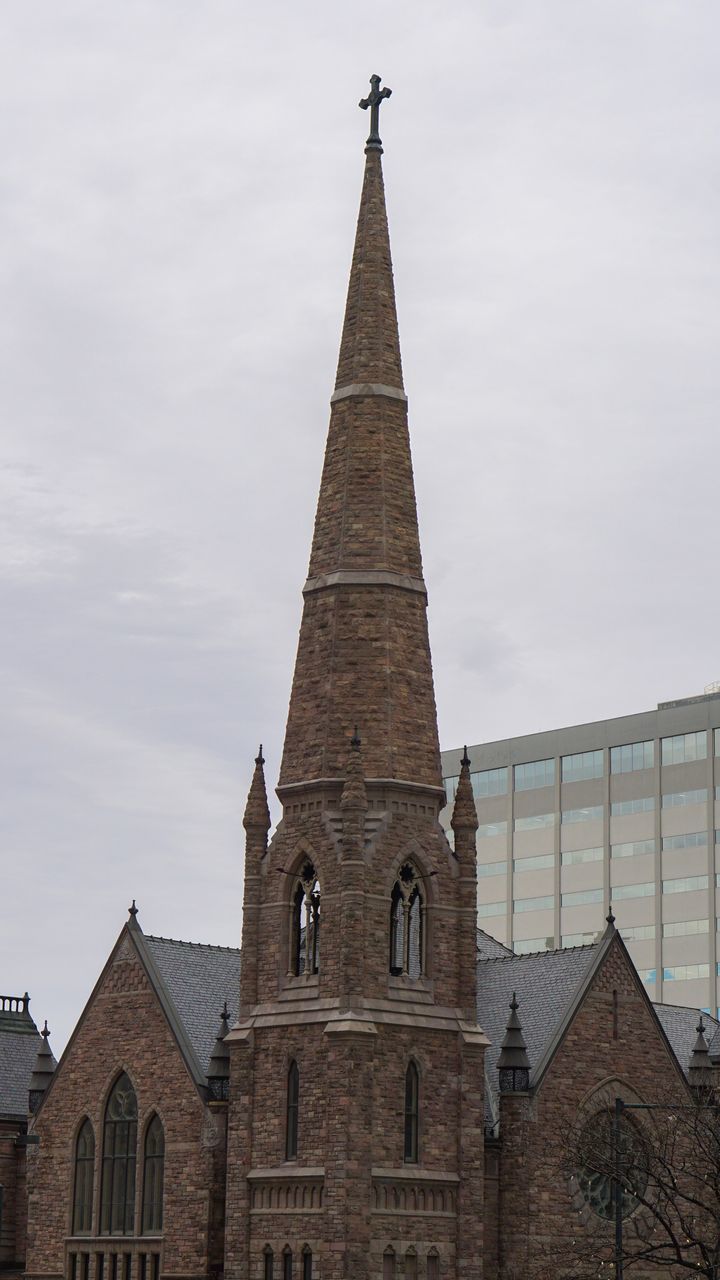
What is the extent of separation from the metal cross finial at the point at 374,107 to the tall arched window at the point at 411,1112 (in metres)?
28.2

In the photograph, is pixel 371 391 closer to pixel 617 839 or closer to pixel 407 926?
pixel 407 926

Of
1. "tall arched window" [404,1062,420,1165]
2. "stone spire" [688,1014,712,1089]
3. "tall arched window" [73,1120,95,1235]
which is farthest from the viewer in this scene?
"stone spire" [688,1014,712,1089]

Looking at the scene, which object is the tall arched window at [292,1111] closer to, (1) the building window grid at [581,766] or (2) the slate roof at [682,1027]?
(2) the slate roof at [682,1027]

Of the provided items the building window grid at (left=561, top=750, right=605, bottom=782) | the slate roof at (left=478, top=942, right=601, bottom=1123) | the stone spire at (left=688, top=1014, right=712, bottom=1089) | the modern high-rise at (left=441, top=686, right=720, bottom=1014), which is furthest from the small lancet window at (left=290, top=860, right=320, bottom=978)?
the building window grid at (left=561, top=750, right=605, bottom=782)

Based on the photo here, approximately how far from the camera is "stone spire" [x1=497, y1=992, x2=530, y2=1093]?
63.2 m

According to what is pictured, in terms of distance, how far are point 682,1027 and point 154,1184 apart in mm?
20755

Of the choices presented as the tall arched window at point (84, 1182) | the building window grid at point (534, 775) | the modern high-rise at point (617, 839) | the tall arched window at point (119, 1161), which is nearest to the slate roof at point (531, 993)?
the tall arched window at point (119, 1161)

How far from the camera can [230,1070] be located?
62281mm

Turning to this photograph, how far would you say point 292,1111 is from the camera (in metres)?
60.3

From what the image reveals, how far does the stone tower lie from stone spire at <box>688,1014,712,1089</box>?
10.8 metres

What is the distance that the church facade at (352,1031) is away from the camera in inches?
2334

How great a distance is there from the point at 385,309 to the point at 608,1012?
73.8 feet

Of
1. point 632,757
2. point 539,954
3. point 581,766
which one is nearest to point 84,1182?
point 539,954

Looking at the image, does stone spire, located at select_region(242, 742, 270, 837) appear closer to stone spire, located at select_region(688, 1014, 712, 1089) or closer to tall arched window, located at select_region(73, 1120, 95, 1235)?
tall arched window, located at select_region(73, 1120, 95, 1235)
